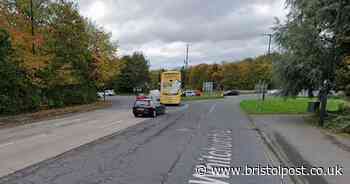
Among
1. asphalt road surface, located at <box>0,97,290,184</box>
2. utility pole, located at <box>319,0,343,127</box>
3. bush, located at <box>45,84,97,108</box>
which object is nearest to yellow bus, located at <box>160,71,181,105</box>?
bush, located at <box>45,84,97,108</box>

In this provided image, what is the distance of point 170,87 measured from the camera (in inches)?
1695

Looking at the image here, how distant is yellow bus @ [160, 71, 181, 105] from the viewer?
42156 mm

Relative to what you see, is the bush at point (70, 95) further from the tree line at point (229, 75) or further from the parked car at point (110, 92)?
the tree line at point (229, 75)

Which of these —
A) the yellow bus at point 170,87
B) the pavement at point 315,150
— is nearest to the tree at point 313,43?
the pavement at point 315,150

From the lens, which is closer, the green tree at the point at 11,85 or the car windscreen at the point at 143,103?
the green tree at the point at 11,85

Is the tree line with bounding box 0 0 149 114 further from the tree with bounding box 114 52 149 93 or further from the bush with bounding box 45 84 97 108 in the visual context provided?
the tree with bounding box 114 52 149 93

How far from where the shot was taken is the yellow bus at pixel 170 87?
42156 mm

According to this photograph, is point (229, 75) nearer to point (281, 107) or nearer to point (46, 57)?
point (281, 107)

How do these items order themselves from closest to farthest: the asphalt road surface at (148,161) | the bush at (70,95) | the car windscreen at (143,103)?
1. the asphalt road surface at (148,161)
2. the car windscreen at (143,103)
3. the bush at (70,95)

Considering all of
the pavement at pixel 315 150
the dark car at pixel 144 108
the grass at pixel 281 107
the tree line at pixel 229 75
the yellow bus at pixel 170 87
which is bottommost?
the grass at pixel 281 107

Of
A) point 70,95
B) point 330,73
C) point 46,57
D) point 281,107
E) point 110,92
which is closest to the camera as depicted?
point 330,73

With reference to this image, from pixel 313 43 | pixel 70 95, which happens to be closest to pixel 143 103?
pixel 313 43

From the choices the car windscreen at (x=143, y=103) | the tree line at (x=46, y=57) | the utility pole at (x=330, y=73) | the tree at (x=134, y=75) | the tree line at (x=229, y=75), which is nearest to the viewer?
the utility pole at (x=330, y=73)

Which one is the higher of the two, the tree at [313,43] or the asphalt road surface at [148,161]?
the tree at [313,43]
